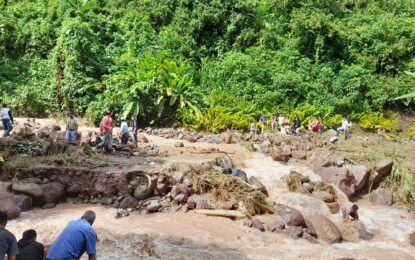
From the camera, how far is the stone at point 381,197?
14023 millimetres

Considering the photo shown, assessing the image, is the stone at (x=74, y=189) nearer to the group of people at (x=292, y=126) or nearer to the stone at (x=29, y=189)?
the stone at (x=29, y=189)

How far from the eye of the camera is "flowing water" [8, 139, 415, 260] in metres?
9.12

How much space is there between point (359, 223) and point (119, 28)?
675 inches

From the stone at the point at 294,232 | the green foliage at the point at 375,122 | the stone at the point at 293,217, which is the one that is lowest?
the stone at the point at 294,232

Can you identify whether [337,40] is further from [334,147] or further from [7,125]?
[7,125]

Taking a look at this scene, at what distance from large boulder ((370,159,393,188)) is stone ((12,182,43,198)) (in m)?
10.3

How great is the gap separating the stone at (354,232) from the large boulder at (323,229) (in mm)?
465

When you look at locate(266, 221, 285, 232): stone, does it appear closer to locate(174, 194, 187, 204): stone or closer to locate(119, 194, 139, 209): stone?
locate(174, 194, 187, 204): stone

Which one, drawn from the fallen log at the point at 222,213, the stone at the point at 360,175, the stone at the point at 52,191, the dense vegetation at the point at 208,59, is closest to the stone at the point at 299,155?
the stone at the point at 360,175

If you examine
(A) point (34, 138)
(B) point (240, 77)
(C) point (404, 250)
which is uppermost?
(B) point (240, 77)

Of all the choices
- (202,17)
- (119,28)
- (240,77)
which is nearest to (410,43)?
(240,77)

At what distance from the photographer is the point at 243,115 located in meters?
20.9

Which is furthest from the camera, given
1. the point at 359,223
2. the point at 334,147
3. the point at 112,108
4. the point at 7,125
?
the point at 112,108

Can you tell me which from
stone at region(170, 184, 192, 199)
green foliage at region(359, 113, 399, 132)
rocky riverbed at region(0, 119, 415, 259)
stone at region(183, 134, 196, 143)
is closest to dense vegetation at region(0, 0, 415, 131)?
green foliage at region(359, 113, 399, 132)
